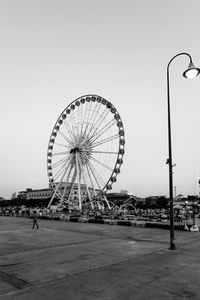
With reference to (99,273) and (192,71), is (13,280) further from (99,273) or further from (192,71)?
(192,71)

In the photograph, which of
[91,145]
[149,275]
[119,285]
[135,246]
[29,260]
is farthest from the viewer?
[91,145]

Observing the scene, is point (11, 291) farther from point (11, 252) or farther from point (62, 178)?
point (62, 178)

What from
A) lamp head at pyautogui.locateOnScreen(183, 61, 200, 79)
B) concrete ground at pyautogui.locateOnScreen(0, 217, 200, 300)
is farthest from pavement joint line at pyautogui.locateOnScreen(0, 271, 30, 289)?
lamp head at pyautogui.locateOnScreen(183, 61, 200, 79)

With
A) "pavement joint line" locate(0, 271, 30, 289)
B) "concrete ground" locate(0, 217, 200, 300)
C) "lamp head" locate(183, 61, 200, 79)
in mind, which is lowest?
"pavement joint line" locate(0, 271, 30, 289)

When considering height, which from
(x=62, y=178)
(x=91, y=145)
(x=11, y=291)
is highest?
(x=91, y=145)

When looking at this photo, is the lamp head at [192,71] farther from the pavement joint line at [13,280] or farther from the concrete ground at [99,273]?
the pavement joint line at [13,280]

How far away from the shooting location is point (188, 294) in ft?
25.8

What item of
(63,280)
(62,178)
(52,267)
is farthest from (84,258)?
(62,178)

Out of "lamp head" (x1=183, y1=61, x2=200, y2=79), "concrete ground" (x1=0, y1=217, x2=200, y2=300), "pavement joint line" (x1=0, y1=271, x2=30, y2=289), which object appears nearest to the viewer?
"concrete ground" (x1=0, y1=217, x2=200, y2=300)

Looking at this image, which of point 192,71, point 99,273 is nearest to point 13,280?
point 99,273

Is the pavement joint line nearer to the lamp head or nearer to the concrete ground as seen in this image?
the concrete ground

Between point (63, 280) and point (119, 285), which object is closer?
point (119, 285)

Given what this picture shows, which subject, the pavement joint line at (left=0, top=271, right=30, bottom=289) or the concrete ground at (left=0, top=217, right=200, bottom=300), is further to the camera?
the pavement joint line at (left=0, top=271, right=30, bottom=289)

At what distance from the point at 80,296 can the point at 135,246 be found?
9.55 metres
